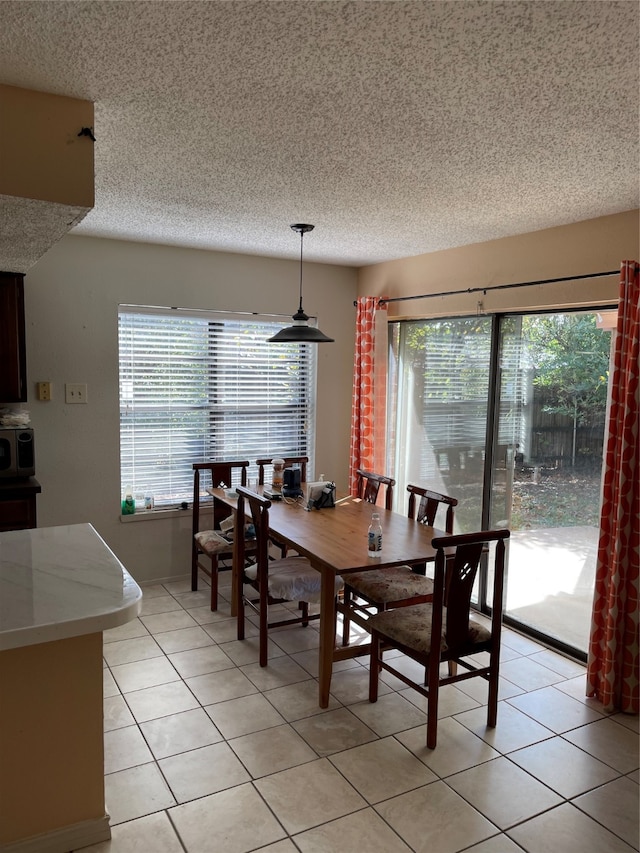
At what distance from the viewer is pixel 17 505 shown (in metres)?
3.52

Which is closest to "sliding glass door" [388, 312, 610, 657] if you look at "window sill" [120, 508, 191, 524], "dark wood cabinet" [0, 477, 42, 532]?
"window sill" [120, 508, 191, 524]

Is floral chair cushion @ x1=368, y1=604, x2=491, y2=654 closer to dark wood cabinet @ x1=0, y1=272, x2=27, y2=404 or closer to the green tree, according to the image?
the green tree

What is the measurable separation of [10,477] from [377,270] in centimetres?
304

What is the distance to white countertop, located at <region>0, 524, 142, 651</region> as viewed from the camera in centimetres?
175

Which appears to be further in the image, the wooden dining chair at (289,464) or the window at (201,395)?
the wooden dining chair at (289,464)

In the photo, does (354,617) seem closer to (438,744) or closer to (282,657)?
(282,657)

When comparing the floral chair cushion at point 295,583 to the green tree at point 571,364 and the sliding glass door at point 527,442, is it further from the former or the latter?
the green tree at point 571,364

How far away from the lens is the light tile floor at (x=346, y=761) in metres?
2.19

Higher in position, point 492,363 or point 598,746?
point 492,363

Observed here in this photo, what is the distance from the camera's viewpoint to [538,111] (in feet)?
6.38

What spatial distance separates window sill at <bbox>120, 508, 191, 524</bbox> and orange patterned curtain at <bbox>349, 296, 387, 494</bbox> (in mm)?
1329

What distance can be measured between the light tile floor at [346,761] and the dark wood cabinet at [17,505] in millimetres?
855

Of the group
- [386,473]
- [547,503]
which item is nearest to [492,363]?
[547,503]

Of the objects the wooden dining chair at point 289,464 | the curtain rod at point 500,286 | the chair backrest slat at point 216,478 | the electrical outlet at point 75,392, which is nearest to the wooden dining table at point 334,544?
the chair backrest slat at point 216,478
